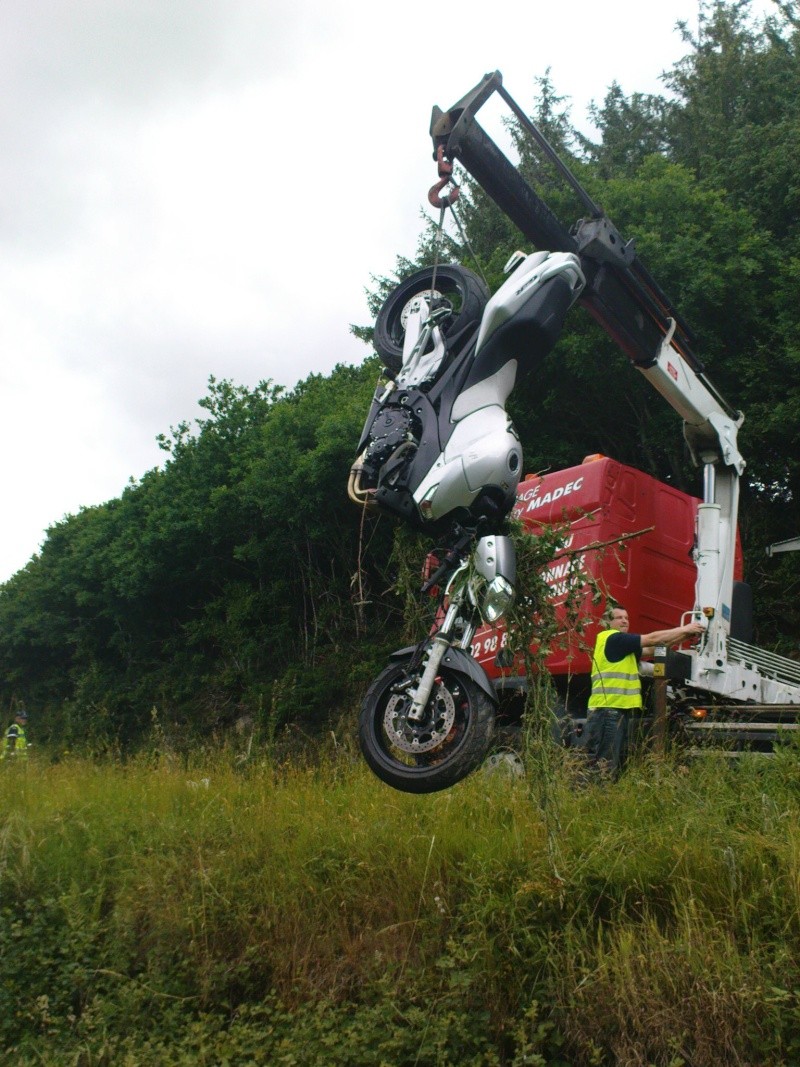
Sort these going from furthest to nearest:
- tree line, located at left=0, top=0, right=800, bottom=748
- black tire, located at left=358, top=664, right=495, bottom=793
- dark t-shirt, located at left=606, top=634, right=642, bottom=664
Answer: tree line, located at left=0, top=0, right=800, bottom=748
dark t-shirt, located at left=606, top=634, right=642, bottom=664
black tire, located at left=358, top=664, right=495, bottom=793

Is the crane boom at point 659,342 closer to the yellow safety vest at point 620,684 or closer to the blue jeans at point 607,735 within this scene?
the yellow safety vest at point 620,684

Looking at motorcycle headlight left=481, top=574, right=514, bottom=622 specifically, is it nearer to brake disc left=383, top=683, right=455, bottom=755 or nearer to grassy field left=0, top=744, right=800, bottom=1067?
brake disc left=383, top=683, right=455, bottom=755

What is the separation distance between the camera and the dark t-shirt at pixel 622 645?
298 inches

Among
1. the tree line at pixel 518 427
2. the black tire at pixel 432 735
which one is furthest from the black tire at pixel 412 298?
the tree line at pixel 518 427

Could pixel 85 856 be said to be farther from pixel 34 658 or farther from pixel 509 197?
pixel 34 658

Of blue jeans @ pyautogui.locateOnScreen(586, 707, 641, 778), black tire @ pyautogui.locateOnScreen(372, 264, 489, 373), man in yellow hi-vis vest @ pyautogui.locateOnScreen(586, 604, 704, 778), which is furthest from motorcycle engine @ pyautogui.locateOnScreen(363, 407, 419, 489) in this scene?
blue jeans @ pyautogui.locateOnScreen(586, 707, 641, 778)

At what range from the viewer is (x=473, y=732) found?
4293mm

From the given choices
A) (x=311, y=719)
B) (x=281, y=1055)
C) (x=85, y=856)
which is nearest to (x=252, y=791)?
(x=85, y=856)

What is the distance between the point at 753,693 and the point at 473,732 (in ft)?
14.8

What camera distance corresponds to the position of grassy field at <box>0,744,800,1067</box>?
15.3 ft

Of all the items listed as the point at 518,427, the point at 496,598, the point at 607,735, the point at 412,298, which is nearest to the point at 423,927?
the point at 496,598

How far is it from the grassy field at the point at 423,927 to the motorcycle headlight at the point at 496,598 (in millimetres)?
1332

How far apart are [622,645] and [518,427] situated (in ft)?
29.3

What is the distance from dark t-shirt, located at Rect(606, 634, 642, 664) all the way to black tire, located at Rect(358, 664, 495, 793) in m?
3.41
